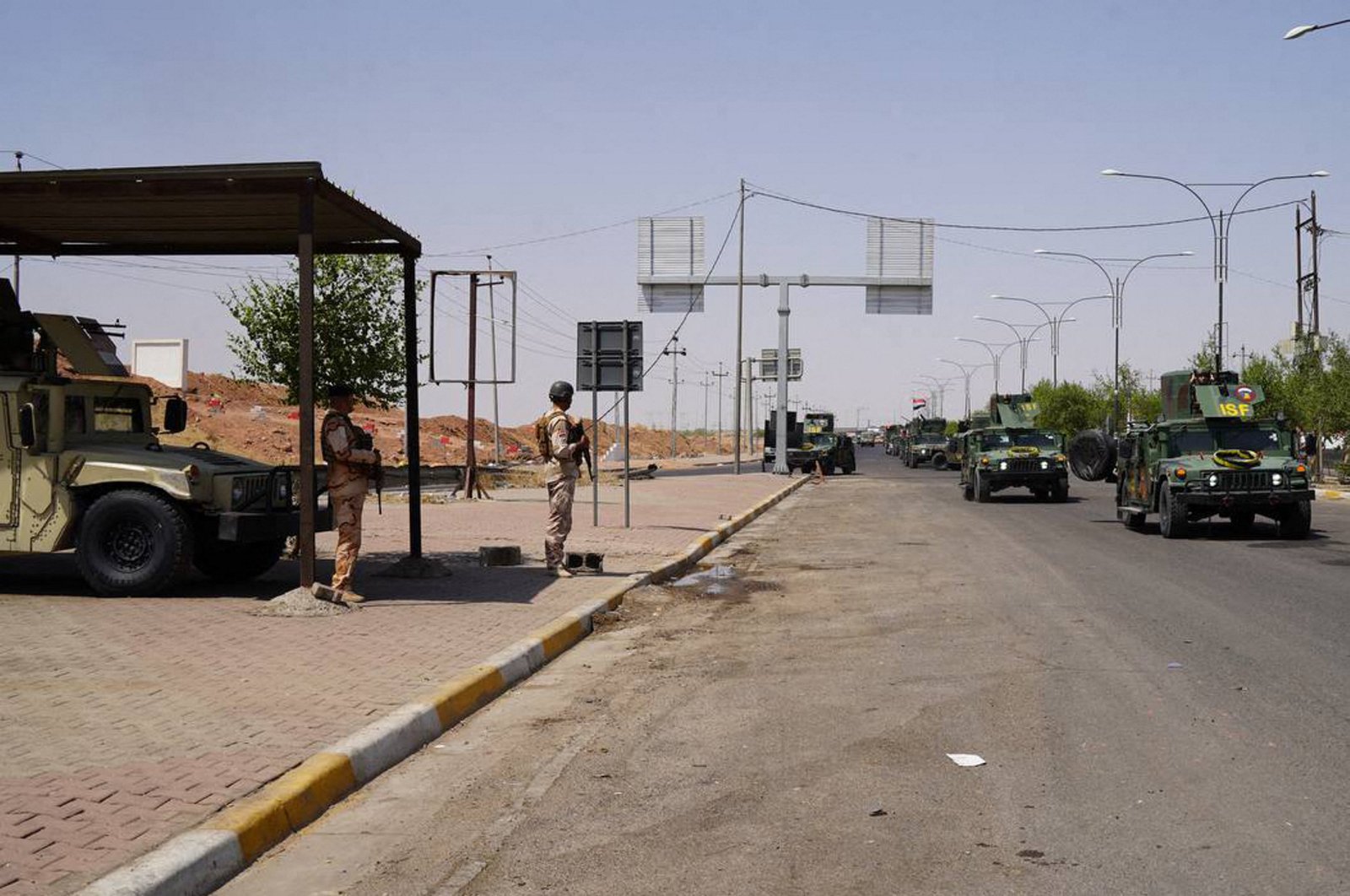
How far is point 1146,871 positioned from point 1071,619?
21.5 feet

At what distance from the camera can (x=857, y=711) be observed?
725 centimetres

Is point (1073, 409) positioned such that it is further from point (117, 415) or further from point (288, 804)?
point (288, 804)

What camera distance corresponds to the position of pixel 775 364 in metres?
68.9

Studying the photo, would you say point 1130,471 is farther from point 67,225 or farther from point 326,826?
point 326,826

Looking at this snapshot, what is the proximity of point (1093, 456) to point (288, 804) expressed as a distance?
25201 millimetres

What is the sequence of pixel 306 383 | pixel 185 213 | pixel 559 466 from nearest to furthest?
pixel 306 383, pixel 185 213, pixel 559 466

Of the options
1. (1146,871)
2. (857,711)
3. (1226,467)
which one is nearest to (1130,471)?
(1226,467)

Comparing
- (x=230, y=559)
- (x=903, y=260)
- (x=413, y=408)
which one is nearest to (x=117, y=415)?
(x=230, y=559)

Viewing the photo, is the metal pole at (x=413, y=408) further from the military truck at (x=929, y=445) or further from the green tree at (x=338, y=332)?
the military truck at (x=929, y=445)

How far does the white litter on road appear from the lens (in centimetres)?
603

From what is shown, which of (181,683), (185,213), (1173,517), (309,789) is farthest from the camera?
(1173,517)

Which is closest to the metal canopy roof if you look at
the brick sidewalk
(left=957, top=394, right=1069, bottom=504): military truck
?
the brick sidewalk

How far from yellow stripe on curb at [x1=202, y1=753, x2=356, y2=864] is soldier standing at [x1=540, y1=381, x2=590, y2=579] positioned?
7816mm

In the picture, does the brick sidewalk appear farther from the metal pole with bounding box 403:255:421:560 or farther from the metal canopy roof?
the metal canopy roof
